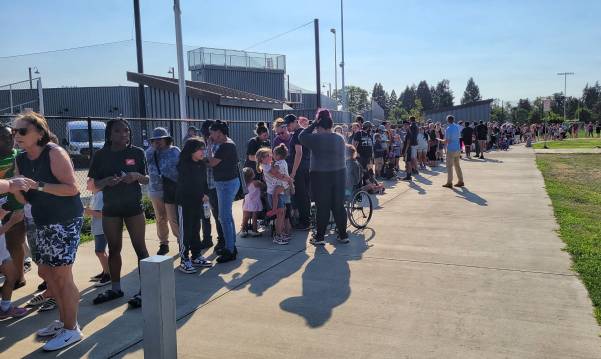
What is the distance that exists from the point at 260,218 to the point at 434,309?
13.3 ft

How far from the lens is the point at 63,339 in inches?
153

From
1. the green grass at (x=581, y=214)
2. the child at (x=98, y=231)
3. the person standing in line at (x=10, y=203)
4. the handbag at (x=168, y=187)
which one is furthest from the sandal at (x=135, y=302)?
the green grass at (x=581, y=214)

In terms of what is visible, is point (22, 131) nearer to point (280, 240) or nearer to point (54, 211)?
point (54, 211)

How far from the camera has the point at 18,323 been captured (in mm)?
4441

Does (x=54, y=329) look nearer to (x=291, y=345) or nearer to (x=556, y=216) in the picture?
(x=291, y=345)

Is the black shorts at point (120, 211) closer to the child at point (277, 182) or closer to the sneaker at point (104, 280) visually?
the sneaker at point (104, 280)

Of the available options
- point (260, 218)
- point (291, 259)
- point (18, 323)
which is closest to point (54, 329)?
point (18, 323)

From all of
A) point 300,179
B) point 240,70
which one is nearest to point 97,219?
point 300,179

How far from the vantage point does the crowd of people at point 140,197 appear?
3.79 metres

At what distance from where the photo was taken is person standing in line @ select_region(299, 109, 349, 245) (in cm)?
686

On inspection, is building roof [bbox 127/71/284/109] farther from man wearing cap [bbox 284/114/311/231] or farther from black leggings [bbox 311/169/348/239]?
black leggings [bbox 311/169/348/239]

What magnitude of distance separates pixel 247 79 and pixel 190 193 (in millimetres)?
30987

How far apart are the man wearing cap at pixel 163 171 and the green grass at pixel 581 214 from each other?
15.5 feet

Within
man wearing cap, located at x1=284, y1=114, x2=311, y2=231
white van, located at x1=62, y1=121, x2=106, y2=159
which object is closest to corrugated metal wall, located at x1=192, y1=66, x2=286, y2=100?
white van, located at x1=62, y1=121, x2=106, y2=159
